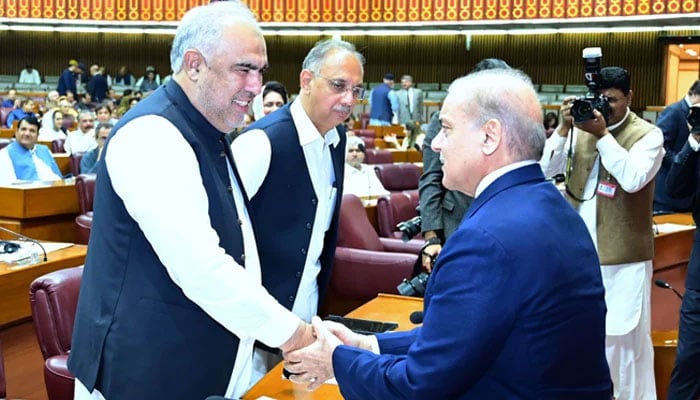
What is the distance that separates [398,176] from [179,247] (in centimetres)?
551

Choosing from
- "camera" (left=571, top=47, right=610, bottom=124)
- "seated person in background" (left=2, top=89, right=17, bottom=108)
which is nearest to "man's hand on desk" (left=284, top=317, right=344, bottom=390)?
"camera" (left=571, top=47, right=610, bottom=124)

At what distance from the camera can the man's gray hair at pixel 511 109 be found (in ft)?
4.77

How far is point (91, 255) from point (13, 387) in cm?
200

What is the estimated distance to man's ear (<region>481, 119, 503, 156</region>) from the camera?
145cm

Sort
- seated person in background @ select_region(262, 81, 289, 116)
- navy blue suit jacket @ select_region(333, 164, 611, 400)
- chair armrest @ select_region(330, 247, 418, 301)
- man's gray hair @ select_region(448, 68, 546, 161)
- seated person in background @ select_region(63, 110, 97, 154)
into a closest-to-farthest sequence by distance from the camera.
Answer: navy blue suit jacket @ select_region(333, 164, 611, 400)
man's gray hair @ select_region(448, 68, 546, 161)
chair armrest @ select_region(330, 247, 418, 301)
seated person in background @ select_region(262, 81, 289, 116)
seated person in background @ select_region(63, 110, 97, 154)

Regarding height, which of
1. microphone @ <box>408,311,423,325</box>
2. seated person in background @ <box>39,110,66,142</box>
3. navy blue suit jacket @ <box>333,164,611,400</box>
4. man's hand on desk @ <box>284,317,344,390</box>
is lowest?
seated person in background @ <box>39,110,66,142</box>

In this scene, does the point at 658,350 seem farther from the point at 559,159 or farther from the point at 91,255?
the point at 91,255

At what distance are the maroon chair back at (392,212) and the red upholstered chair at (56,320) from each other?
2969mm

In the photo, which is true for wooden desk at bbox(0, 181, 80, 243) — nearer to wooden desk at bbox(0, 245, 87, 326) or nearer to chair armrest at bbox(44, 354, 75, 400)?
wooden desk at bbox(0, 245, 87, 326)

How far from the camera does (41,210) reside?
5332 millimetres

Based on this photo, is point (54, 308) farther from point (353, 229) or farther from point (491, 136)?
point (353, 229)

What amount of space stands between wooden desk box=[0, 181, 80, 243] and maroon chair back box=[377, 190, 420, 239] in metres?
2.06

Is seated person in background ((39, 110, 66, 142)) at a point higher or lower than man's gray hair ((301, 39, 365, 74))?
lower

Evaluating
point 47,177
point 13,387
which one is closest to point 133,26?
point 47,177
